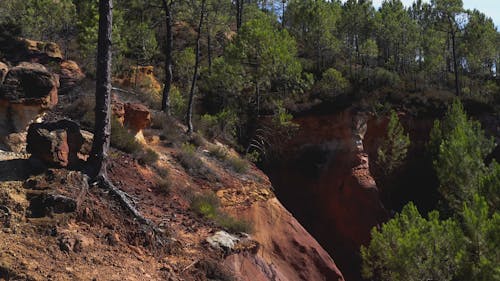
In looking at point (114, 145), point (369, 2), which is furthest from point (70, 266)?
point (369, 2)

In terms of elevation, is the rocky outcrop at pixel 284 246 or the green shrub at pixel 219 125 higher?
the green shrub at pixel 219 125

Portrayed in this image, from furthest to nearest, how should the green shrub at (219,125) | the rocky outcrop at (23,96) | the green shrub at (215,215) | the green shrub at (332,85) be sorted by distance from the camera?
the green shrub at (332,85) < the green shrub at (219,125) < the green shrub at (215,215) < the rocky outcrop at (23,96)

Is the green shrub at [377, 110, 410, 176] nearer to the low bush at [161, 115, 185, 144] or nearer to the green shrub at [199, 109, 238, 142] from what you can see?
the green shrub at [199, 109, 238, 142]

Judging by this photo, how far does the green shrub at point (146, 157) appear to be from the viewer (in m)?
12.8

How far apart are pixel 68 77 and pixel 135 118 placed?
6.19 meters

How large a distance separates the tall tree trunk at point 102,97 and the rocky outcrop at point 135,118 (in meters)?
4.48

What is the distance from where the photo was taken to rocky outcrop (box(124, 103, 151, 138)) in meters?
14.8

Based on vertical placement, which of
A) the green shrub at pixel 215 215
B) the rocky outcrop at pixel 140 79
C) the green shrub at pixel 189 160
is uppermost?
the rocky outcrop at pixel 140 79

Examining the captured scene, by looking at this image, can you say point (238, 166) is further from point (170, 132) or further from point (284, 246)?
point (284, 246)

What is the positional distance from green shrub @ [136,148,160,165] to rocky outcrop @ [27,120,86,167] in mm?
2730

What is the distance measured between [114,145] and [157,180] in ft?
4.89

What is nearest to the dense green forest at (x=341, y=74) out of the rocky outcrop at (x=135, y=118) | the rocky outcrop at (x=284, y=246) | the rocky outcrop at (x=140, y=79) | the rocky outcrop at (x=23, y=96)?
the rocky outcrop at (x=140, y=79)

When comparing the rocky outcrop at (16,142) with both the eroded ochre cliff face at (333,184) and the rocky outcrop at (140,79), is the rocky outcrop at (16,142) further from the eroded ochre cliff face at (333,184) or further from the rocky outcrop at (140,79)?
the eroded ochre cliff face at (333,184)

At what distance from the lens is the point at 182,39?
44188 mm
